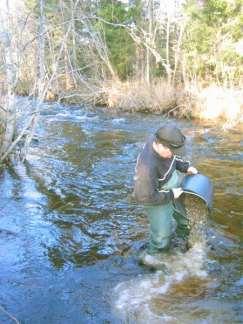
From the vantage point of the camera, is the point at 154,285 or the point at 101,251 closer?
the point at 154,285

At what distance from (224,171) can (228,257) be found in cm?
403

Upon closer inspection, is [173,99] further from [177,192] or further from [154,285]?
[154,285]

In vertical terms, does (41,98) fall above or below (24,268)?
above

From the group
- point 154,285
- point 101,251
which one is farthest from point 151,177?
point 101,251

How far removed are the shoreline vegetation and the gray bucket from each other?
5688mm

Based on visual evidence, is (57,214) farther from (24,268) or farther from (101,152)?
(101,152)

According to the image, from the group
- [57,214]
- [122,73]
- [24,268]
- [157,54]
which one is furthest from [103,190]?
[122,73]

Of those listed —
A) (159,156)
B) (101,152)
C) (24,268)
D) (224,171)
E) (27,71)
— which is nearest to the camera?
(159,156)

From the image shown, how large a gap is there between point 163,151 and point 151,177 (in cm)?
30

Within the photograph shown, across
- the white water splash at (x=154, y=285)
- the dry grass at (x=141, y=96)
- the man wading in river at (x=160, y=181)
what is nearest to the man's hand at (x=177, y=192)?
the man wading in river at (x=160, y=181)

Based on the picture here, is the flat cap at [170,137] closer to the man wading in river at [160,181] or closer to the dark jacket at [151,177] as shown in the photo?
the man wading in river at [160,181]

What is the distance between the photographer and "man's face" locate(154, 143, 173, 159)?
5.23m

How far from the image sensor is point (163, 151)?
17.3 ft

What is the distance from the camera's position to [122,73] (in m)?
22.2
